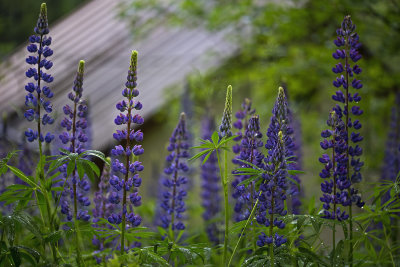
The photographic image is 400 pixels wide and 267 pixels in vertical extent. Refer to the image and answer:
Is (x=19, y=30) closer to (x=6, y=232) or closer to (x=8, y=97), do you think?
(x=8, y=97)

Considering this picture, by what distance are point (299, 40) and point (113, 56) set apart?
361 cm

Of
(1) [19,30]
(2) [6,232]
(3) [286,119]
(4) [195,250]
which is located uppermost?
(1) [19,30]

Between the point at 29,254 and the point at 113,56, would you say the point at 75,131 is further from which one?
the point at 113,56

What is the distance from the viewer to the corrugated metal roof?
8879 mm

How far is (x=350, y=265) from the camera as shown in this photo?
2369 millimetres

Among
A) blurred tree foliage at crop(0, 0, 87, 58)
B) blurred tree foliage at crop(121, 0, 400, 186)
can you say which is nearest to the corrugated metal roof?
blurred tree foliage at crop(0, 0, 87, 58)

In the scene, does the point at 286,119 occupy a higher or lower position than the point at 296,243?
higher

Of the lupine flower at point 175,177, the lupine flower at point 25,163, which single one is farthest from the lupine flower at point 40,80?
the lupine flower at point 25,163

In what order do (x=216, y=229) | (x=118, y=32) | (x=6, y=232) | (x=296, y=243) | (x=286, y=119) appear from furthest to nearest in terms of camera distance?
1. (x=118, y=32)
2. (x=216, y=229)
3. (x=296, y=243)
4. (x=286, y=119)
5. (x=6, y=232)

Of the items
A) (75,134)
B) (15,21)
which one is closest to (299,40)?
(15,21)

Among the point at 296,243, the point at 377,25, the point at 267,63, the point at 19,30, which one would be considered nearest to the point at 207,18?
the point at 267,63

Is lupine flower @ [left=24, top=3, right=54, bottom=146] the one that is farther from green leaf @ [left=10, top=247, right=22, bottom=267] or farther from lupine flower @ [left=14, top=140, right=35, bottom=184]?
lupine flower @ [left=14, top=140, right=35, bottom=184]

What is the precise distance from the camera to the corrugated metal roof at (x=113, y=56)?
8879 millimetres

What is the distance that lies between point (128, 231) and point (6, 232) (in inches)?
23.4
